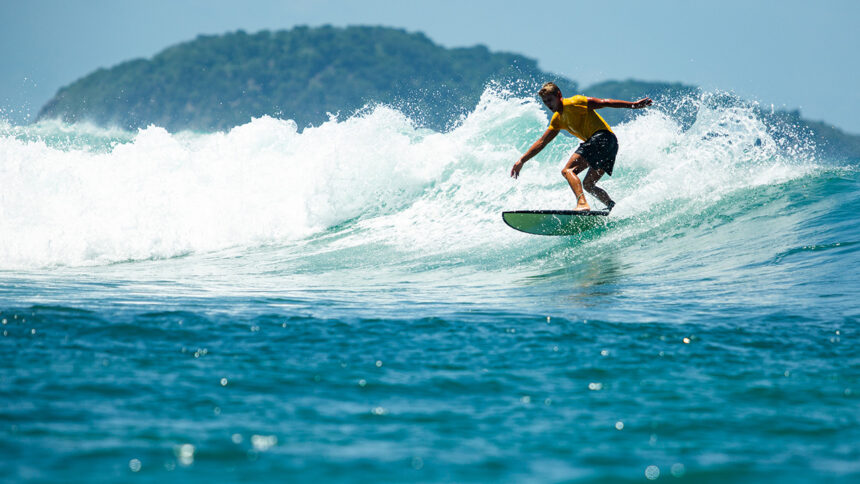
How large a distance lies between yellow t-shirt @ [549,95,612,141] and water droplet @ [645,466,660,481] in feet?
21.5

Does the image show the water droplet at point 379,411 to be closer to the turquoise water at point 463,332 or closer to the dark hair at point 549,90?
the turquoise water at point 463,332

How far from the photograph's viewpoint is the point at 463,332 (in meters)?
5.34

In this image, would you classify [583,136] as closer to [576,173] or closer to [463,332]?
[576,173]

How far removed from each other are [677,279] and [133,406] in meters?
6.10

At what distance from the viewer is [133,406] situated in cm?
359

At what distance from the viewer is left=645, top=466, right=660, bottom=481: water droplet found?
9.53ft

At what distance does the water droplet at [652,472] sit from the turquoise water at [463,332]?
12mm

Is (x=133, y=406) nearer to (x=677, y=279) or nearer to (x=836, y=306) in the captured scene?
(x=836, y=306)

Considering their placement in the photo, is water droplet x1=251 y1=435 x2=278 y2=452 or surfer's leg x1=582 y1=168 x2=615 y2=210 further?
surfer's leg x1=582 y1=168 x2=615 y2=210

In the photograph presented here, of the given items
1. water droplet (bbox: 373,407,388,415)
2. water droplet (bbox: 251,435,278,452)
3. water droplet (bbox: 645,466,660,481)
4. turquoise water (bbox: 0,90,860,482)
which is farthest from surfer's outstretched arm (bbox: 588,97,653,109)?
water droplet (bbox: 251,435,278,452)

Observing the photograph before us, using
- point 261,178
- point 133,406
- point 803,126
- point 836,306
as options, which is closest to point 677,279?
point 836,306

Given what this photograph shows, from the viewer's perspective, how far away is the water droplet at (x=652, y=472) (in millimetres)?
2906

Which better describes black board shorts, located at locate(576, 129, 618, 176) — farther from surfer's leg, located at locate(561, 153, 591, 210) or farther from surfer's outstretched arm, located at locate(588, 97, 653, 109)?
surfer's outstretched arm, located at locate(588, 97, 653, 109)

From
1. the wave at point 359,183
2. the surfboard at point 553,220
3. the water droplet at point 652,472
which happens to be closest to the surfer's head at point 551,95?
the surfboard at point 553,220
